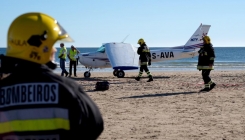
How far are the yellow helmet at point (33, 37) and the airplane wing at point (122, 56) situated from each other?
57.0 feet

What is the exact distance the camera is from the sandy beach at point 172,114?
7.71m

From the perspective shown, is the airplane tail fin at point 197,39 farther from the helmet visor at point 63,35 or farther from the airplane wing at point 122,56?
the helmet visor at point 63,35

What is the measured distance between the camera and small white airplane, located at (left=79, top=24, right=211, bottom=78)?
67.1 feet

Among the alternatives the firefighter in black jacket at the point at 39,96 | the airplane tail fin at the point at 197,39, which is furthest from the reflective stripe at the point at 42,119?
the airplane tail fin at the point at 197,39

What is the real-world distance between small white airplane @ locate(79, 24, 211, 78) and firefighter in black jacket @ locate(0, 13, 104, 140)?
17286 millimetres

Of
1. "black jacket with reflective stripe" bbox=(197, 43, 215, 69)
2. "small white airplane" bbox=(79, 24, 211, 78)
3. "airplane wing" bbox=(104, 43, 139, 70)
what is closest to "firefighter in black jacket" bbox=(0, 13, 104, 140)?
"black jacket with reflective stripe" bbox=(197, 43, 215, 69)

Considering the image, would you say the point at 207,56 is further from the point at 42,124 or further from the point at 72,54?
the point at 42,124

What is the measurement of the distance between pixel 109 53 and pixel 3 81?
747 inches

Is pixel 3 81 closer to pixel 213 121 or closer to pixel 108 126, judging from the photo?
pixel 108 126

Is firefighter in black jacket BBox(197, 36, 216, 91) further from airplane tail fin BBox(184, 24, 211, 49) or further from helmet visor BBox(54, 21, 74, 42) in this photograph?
airplane tail fin BBox(184, 24, 211, 49)

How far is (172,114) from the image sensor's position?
9.76 metres

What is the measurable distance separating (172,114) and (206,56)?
15.2 ft

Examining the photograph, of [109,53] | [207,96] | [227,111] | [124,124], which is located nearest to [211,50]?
[207,96]

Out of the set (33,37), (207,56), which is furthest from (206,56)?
(33,37)
